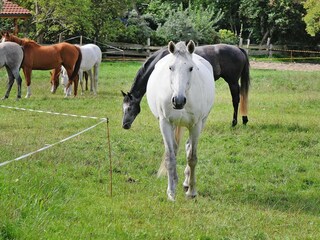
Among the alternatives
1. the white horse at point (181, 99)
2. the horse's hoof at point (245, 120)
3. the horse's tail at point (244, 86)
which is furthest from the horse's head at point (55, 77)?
the white horse at point (181, 99)

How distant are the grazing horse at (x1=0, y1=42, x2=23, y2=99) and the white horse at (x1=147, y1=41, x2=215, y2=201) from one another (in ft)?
30.4

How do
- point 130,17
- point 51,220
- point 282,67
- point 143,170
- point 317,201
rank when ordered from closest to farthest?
point 51,220, point 317,201, point 143,170, point 282,67, point 130,17

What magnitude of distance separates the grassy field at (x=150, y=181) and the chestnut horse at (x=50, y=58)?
3046 mm

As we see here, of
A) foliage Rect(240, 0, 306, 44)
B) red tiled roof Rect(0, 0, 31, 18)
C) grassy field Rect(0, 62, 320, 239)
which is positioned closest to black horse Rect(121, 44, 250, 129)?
grassy field Rect(0, 62, 320, 239)

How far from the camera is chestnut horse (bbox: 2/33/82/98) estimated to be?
17.0 metres

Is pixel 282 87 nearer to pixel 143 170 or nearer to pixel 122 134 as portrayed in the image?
pixel 122 134

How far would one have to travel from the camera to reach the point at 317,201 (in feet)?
22.9

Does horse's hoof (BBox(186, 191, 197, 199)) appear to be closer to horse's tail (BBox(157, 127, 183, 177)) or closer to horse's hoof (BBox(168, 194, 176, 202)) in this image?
horse's hoof (BBox(168, 194, 176, 202))

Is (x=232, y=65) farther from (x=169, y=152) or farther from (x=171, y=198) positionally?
(x=171, y=198)

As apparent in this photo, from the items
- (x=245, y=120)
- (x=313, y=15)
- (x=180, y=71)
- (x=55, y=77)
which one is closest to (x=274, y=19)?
(x=313, y=15)

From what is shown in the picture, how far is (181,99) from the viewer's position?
6113mm

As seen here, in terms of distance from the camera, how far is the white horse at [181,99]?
251 inches

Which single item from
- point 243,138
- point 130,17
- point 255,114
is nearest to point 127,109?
point 243,138

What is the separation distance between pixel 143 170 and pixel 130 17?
30.6 m
